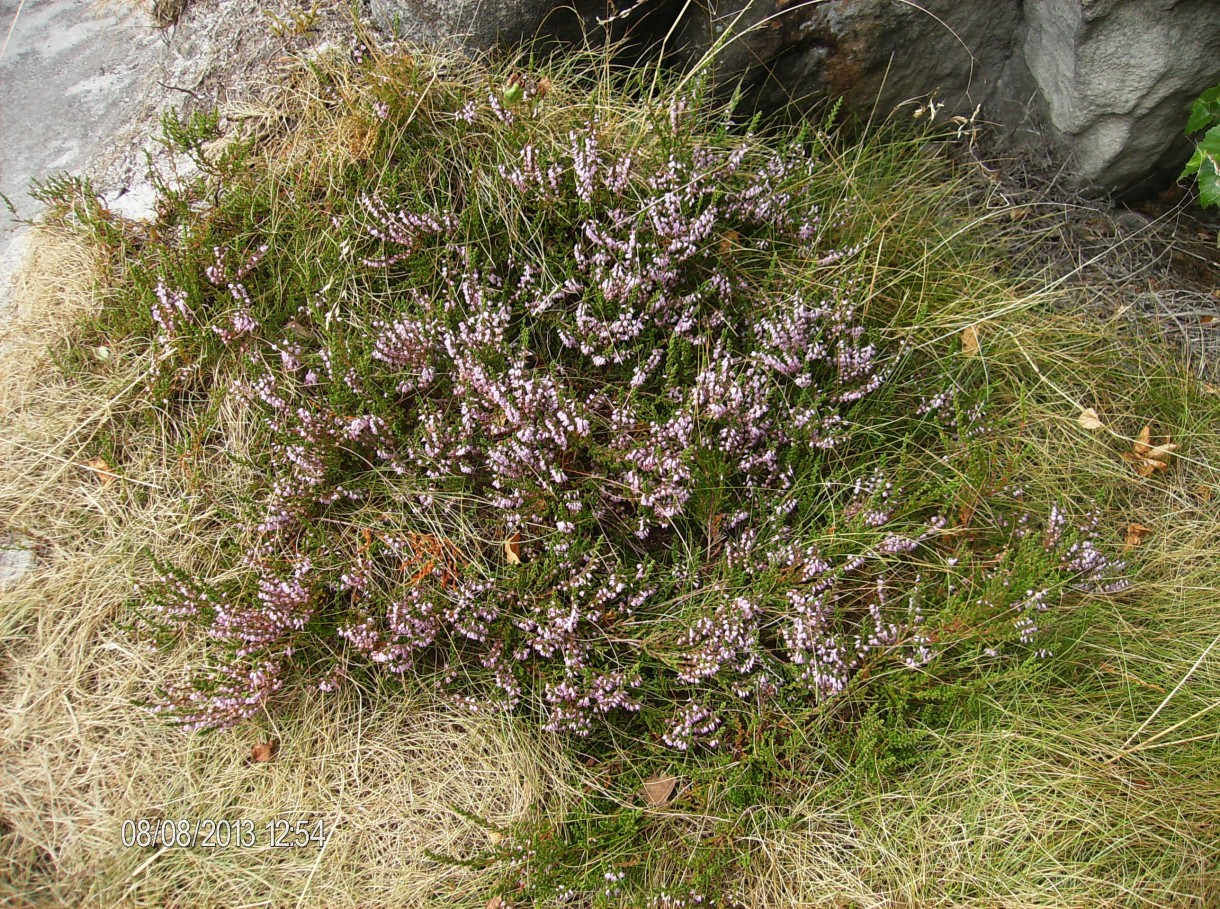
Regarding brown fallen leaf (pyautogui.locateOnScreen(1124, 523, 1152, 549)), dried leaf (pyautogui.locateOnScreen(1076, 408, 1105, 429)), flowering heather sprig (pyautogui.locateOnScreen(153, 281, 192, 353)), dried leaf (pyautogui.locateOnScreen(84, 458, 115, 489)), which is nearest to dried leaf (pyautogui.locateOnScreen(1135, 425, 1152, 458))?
dried leaf (pyautogui.locateOnScreen(1076, 408, 1105, 429))

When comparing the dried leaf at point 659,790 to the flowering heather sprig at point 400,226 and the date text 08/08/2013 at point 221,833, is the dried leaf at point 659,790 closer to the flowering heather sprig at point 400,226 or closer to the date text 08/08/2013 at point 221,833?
the date text 08/08/2013 at point 221,833

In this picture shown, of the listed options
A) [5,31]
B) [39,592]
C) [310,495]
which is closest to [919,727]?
[310,495]

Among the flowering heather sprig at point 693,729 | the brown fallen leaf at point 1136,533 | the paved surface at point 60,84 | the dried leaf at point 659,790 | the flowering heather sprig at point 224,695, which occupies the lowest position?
the brown fallen leaf at point 1136,533

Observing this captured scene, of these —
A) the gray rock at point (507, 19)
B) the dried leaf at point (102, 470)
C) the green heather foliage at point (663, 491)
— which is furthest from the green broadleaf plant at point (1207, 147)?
the dried leaf at point (102, 470)

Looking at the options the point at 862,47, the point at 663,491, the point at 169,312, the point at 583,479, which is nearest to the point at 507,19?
the point at 862,47

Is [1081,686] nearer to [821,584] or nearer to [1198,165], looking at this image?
[821,584]
